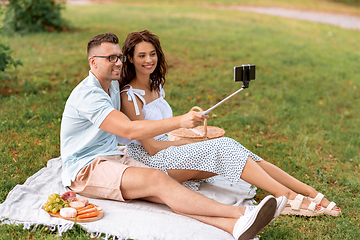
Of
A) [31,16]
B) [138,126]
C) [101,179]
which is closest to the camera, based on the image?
[138,126]

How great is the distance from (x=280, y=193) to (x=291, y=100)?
13.5ft

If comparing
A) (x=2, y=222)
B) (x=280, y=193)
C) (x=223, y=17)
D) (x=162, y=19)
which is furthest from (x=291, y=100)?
(x=223, y=17)

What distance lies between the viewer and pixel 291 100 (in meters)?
6.87

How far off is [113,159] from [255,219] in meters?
1.29

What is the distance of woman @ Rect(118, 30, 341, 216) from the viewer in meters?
3.02

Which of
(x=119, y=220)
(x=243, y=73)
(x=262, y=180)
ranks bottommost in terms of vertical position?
(x=119, y=220)

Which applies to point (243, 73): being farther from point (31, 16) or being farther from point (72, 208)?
point (31, 16)

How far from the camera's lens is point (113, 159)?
315 centimetres

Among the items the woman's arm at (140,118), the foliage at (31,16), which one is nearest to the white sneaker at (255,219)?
the woman's arm at (140,118)

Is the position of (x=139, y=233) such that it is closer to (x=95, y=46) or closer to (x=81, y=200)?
(x=81, y=200)

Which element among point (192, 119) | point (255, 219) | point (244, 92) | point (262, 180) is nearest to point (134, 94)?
point (192, 119)

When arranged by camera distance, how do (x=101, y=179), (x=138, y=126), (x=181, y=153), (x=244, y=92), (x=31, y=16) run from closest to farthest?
Result: (x=138, y=126) → (x=101, y=179) → (x=181, y=153) → (x=244, y=92) → (x=31, y=16)

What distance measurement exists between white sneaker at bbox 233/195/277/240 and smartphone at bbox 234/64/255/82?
88 cm

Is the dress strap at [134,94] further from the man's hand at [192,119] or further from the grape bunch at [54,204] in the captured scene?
the grape bunch at [54,204]
